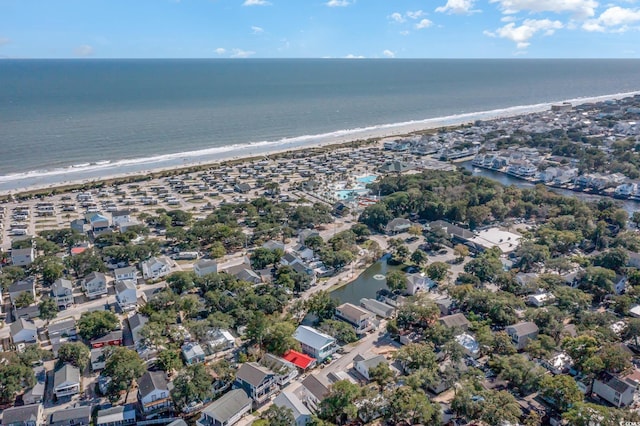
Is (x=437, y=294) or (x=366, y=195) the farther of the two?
(x=366, y=195)

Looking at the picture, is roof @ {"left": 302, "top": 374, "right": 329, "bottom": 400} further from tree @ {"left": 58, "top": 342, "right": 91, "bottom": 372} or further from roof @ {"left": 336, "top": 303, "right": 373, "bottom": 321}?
tree @ {"left": 58, "top": 342, "right": 91, "bottom": 372}

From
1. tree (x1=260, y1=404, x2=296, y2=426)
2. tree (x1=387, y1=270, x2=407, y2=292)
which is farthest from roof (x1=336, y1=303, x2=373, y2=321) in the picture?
tree (x1=260, y1=404, x2=296, y2=426)

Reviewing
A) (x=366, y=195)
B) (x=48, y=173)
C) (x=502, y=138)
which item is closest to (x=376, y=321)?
(x=366, y=195)

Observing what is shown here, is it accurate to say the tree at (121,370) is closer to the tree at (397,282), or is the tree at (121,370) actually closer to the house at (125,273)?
the house at (125,273)

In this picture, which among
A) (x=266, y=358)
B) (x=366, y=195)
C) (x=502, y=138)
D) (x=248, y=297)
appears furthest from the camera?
(x=502, y=138)

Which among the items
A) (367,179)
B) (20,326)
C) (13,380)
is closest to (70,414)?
(13,380)

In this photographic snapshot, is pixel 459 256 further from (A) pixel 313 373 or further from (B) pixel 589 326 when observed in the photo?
(A) pixel 313 373
